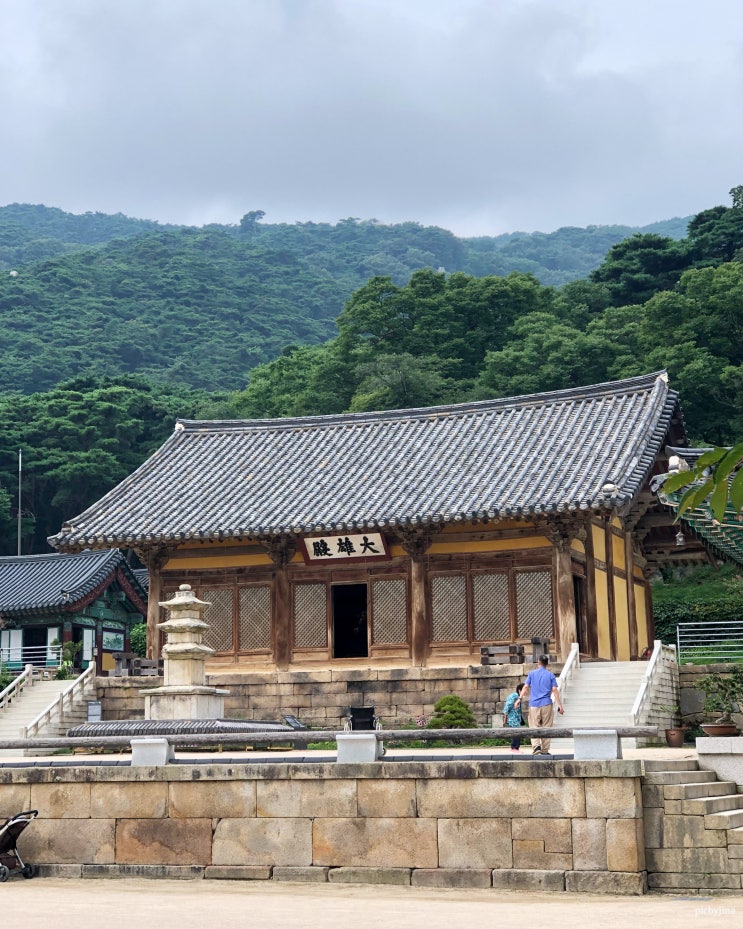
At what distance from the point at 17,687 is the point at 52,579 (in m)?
17.6

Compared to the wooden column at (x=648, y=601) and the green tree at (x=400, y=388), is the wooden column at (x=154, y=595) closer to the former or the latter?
the wooden column at (x=648, y=601)

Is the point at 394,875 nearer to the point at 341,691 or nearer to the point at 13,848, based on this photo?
the point at 13,848

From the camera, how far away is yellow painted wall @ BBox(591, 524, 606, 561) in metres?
28.4

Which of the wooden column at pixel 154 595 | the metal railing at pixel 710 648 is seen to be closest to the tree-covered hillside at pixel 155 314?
the wooden column at pixel 154 595

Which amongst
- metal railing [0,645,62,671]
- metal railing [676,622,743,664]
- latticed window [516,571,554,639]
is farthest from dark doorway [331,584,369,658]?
metal railing [0,645,62,671]

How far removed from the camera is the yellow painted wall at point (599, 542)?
1117 inches

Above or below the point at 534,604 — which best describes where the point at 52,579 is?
above

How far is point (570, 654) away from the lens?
24.7 meters

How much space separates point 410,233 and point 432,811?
136m

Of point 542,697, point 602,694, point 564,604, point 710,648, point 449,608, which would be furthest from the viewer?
point 710,648

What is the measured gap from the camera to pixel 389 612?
28.0 meters

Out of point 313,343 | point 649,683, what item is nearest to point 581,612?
point 649,683

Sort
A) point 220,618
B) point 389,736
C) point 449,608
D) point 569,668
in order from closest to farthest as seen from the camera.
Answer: point 389,736, point 569,668, point 449,608, point 220,618

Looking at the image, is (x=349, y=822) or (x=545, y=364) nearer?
(x=349, y=822)
